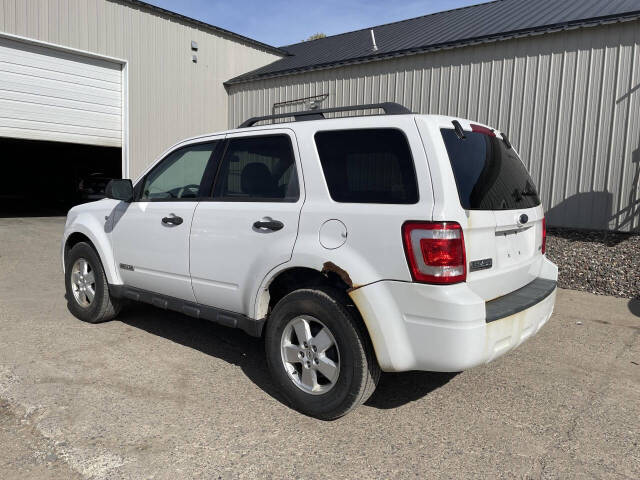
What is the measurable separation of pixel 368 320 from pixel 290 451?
2.74 feet

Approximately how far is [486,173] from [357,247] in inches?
36.9

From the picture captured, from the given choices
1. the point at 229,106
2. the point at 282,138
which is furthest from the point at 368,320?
the point at 229,106

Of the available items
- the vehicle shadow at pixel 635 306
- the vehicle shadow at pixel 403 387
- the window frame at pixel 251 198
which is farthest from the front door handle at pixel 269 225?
the vehicle shadow at pixel 635 306

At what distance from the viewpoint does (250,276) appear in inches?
136

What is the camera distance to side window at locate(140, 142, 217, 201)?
405cm

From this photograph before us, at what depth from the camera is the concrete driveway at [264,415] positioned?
265 centimetres

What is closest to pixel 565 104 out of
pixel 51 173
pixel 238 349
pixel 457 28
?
pixel 457 28

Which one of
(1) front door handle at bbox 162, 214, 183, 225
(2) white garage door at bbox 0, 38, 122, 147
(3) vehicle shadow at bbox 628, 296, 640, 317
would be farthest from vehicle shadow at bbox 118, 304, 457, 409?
(2) white garage door at bbox 0, 38, 122, 147

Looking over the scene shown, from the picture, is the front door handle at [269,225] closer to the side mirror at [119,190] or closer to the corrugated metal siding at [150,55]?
the side mirror at [119,190]

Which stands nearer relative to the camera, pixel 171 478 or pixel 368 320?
pixel 171 478

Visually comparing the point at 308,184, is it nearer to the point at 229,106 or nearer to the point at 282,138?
the point at 282,138

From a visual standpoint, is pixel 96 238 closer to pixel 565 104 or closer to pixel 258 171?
pixel 258 171

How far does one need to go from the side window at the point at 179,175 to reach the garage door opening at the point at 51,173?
583 inches

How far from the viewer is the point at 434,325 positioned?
2.69 m
